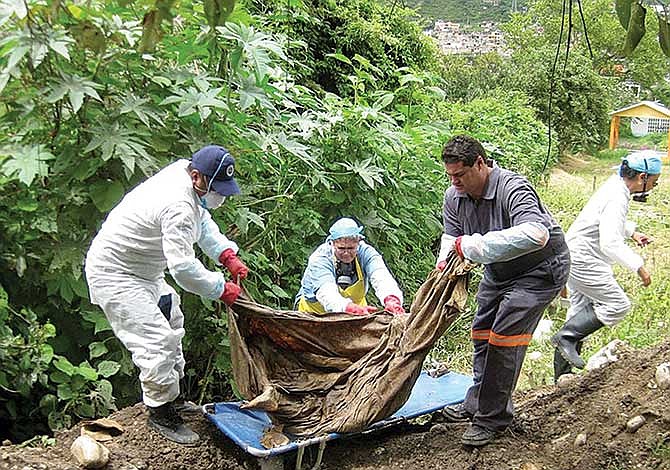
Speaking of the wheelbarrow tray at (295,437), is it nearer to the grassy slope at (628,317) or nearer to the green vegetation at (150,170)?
the green vegetation at (150,170)

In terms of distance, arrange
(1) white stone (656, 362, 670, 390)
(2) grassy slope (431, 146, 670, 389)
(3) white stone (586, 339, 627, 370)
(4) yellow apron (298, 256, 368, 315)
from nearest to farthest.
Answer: (1) white stone (656, 362, 670, 390)
(4) yellow apron (298, 256, 368, 315)
(3) white stone (586, 339, 627, 370)
(2) grassy slope (431, 146, 670, 389)

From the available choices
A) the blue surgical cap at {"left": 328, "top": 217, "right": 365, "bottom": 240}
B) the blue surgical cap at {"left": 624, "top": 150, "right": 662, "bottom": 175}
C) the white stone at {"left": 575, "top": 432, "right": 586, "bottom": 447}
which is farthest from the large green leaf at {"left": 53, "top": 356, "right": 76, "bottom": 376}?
the blue surgical cap at {"left": 624, "top": 150, "right": 662, "bottom": 175}

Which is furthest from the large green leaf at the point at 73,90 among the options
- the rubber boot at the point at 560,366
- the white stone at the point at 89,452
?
the rubber boot at the point at 560,366

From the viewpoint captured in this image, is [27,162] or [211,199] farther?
[211,199]

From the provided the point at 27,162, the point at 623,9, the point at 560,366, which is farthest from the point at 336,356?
the point at 623,9

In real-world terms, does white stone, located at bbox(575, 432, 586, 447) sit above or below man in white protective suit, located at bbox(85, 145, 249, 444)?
below

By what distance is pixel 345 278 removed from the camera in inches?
193

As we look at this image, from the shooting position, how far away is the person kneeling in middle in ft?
15.2

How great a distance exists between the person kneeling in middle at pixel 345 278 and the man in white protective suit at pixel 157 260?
2.73 ft

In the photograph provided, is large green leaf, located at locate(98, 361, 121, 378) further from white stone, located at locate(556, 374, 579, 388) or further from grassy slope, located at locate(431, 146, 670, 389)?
grassy slope, located at locate(431, 146, 670, 389)

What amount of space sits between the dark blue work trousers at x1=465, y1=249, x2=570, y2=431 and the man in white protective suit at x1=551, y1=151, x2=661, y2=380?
0.95 metres

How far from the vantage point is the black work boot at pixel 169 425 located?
159 inches

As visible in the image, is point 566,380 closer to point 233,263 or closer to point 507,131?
point 233,263

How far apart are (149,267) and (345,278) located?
4.57ft
